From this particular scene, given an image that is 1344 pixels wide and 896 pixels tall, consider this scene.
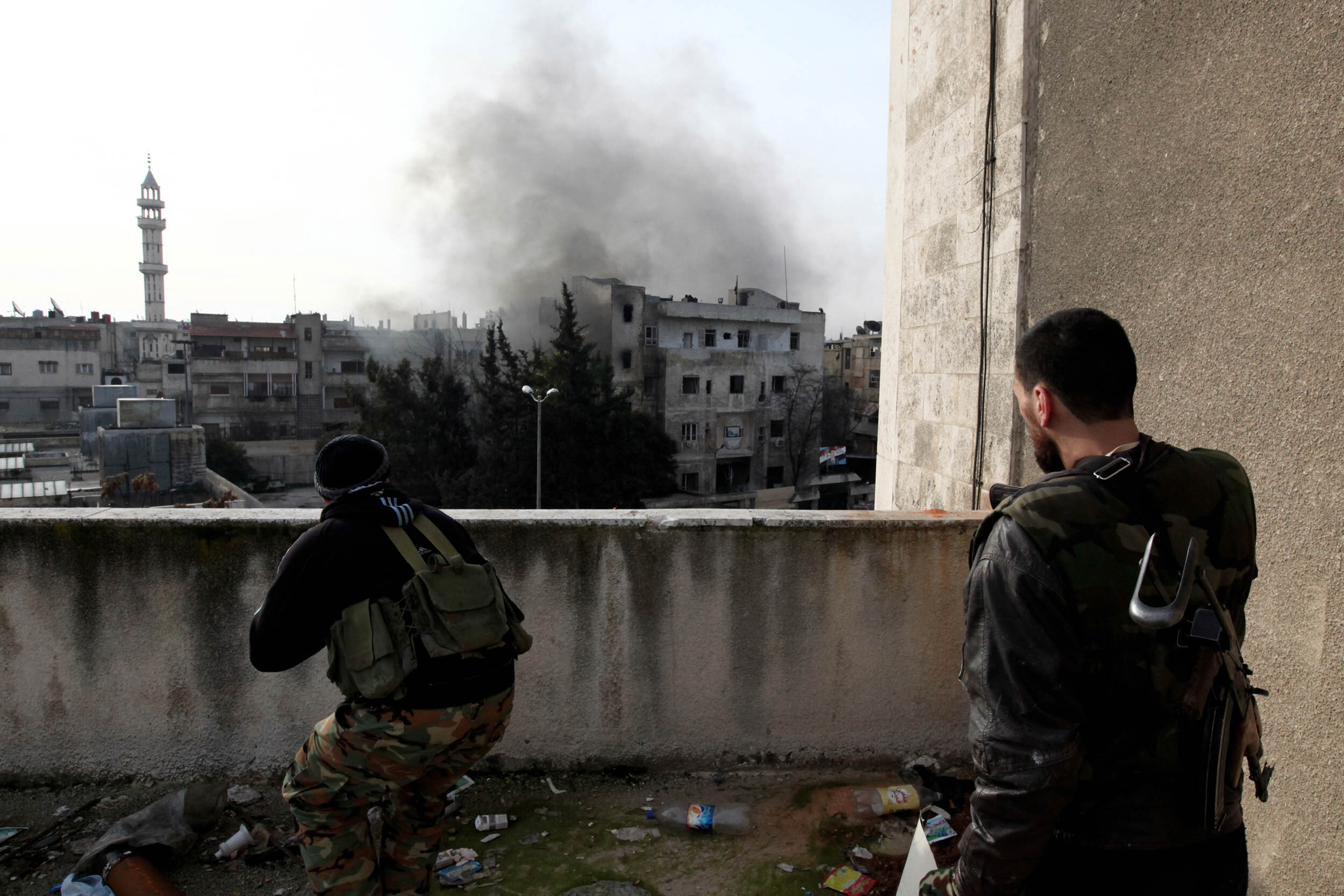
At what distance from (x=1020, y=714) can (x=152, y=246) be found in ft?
316

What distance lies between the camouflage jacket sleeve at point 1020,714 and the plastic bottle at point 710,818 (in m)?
1.50

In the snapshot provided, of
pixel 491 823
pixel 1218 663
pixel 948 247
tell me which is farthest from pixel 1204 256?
pixel 491 823

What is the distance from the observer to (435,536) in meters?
2.22

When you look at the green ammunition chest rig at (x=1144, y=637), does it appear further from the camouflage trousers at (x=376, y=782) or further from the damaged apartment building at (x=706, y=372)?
the damaged apartment building at (x=706, y=372)

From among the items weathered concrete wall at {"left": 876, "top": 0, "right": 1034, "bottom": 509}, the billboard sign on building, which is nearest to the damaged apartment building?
the billboard sign on building

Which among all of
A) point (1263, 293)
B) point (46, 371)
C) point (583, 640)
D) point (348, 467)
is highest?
point (46, 371)

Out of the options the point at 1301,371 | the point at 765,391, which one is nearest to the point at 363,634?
the point at 1301,371

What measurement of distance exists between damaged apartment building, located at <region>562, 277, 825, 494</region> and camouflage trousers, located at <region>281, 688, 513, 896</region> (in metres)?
38.6

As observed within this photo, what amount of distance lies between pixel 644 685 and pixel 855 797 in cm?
86

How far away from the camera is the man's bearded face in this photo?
1.58 meters

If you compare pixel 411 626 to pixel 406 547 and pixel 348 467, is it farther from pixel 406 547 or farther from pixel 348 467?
pixel 348 467

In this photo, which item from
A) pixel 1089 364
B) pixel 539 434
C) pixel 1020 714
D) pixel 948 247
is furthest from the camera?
pixel 539 434

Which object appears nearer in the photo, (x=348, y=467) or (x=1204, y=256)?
(x=348, y=467)

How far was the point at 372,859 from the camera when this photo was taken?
2205mm
